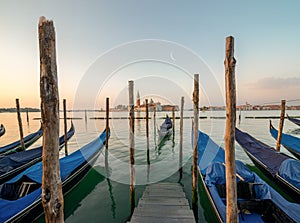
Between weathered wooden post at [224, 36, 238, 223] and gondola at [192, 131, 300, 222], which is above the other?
weathered wooden post at [224, 36, 238, 223]

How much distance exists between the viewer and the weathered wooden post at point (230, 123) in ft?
6.65

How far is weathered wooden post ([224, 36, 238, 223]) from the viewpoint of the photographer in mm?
2027

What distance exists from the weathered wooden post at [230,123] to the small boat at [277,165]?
318cm

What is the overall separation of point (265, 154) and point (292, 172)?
7.48ft

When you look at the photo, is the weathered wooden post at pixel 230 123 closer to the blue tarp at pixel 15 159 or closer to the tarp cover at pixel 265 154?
the tarp cover at pixel 265 154

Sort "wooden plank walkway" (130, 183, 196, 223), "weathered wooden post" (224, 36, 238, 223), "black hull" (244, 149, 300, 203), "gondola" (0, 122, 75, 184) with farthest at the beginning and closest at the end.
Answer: "gondola" (0, 122, 75, 184) < "black hull" (244, 149, 300, 203) < "wooden plank walkway" (130, 183, 196, 223) < "weathered wooden post" (224, 36, 238, 223)

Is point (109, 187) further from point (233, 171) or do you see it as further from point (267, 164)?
point (267, 164)

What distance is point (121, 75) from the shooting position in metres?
6.91

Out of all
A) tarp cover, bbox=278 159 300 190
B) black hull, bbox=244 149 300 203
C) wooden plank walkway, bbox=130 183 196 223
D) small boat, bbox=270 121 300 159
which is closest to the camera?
wooden plank walkway, bbox=130 183 196 223

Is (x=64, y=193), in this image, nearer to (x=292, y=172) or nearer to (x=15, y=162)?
(x=15, y=162)

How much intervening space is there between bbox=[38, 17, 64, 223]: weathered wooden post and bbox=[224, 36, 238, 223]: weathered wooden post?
6.44ft

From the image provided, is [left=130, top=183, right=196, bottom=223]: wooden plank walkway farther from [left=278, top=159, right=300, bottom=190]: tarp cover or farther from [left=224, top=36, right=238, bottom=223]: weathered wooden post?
[left=278, top=159, right=300, bottom=190]: tarp cover

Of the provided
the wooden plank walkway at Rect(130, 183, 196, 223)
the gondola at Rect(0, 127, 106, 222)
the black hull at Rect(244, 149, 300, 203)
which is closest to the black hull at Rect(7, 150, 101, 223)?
the gondola at Rect(0, 127, 106, 222)

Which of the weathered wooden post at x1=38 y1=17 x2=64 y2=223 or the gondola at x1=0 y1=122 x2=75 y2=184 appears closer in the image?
the weathered wooden post at x1=38 y1=17 x2=64 y2=223
